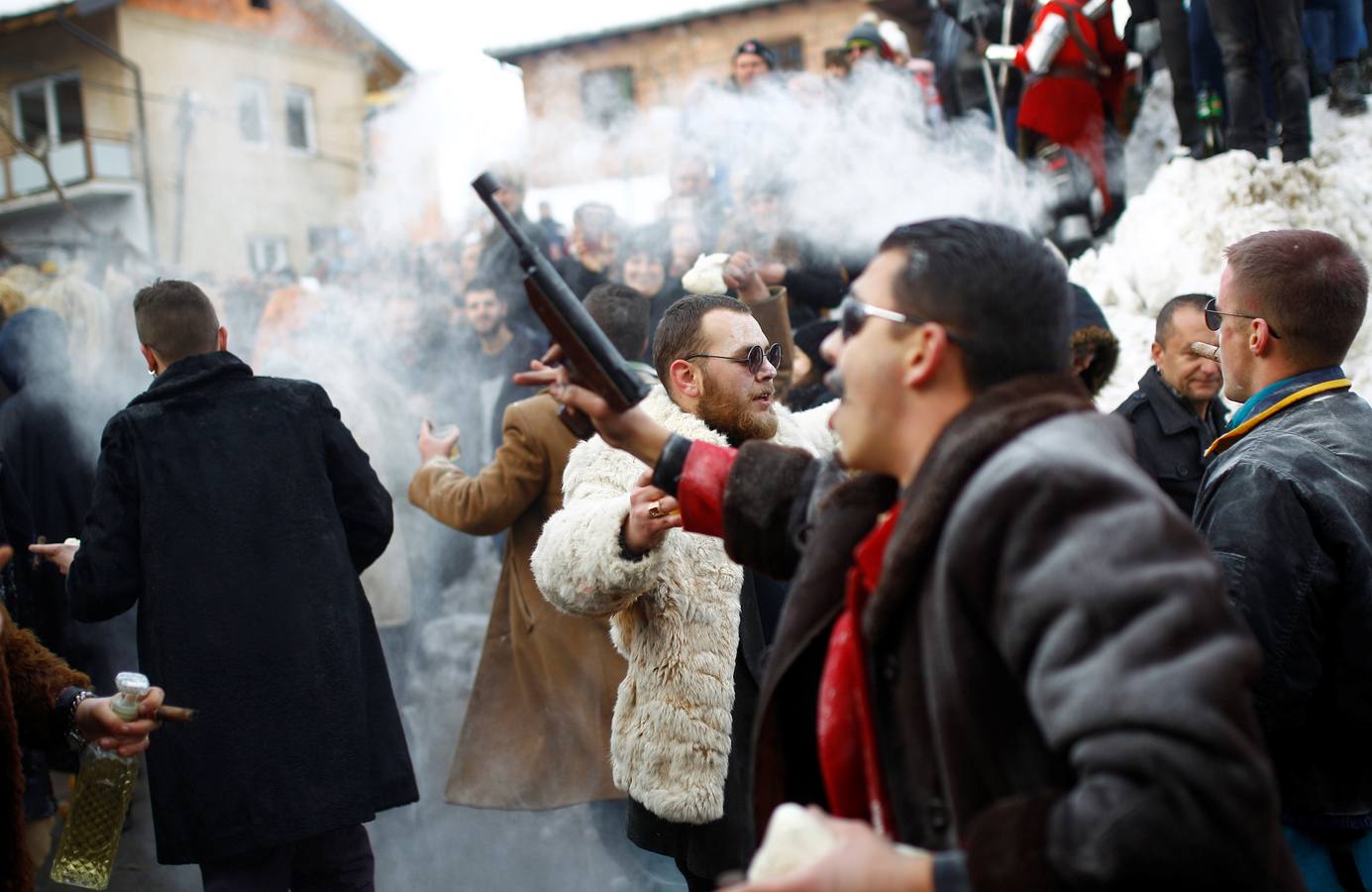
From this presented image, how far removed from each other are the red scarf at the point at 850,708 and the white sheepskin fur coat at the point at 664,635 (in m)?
1.34

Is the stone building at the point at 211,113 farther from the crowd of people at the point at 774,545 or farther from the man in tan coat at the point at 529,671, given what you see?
the man in tan coat at the point at 529,671

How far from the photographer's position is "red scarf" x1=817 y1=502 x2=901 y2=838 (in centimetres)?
187

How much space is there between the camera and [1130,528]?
5.04 feet

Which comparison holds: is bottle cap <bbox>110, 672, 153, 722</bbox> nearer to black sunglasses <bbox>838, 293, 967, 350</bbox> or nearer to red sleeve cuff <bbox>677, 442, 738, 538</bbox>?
red sleeve cuff <bbox>677, 442, 738, 538</bbox>

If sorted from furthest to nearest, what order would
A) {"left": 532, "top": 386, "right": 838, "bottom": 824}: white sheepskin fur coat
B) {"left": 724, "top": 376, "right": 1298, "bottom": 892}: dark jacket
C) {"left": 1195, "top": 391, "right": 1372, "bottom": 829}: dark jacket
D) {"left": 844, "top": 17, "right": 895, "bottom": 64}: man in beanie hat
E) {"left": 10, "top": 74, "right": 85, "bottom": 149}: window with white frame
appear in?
{"left": 10, "top": 74, "right": 85, "bottom": 149}: window with white frame < {"left": 844, "top": 17, "right": 895, "bottom": 64}: man in beanie hat < {"left": 532, "top": 386, "right": 838, "bottom": 824}: white sheepskin fur coat < {"left": 1195, "top": 391, "right": 1372, "bottom": 829}: dark jacket < {"left": 724, "top": 376, "right": 1298, "bottom": 892}: dark jacket

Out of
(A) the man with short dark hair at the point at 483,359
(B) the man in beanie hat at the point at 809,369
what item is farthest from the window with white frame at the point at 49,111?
(B) the man in beanie hat at the point at 809,369

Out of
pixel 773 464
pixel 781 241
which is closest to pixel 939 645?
pixel 773 464

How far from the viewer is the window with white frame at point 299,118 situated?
12258mm

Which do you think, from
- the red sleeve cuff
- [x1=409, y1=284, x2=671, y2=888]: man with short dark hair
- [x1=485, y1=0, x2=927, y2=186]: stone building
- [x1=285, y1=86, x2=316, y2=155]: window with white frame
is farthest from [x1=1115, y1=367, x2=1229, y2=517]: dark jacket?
[x1=285, y1=86, x2=316, y2=155]: window with white frame

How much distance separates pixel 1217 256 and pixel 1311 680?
446 cm

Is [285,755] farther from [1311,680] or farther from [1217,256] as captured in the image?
[1217,256]

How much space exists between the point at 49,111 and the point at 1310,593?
18539mm

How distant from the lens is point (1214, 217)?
6.94 meters

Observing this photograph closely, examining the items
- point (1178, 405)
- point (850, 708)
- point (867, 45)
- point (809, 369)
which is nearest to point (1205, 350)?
point (1178, 405)
